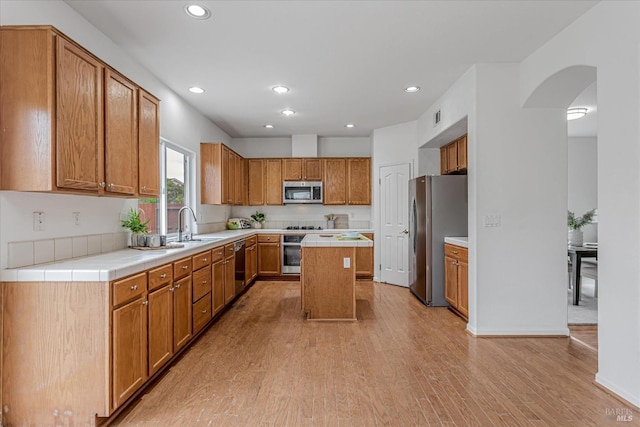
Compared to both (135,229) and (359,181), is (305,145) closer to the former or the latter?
(359,181)

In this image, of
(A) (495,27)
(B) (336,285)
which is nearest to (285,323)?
(B) (336,285)

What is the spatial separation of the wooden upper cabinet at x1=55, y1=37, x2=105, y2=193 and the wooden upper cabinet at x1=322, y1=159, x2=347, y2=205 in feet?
15.0

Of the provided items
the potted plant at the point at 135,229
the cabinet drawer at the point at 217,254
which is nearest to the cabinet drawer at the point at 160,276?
the potted plant at the point at 135,229

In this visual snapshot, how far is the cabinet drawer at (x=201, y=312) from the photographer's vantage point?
3283mm

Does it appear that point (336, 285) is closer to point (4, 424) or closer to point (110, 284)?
point (110, 284)

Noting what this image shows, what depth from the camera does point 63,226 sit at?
2.45 m

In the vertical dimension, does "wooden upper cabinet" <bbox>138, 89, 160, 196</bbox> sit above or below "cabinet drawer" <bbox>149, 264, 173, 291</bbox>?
above

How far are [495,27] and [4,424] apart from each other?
4.21 m

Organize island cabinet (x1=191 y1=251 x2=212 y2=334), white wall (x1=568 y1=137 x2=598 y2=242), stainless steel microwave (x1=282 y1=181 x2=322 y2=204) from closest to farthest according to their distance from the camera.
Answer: island cabinet (x1=191 y1=251 x2=212 y2=334), stainless steel microwave (x1=282 y1=181 x2=322 y2=204), white wall (x1=568 y1=137 x2=598 y2=242)

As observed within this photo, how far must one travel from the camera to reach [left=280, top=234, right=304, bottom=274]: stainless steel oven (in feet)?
20.6

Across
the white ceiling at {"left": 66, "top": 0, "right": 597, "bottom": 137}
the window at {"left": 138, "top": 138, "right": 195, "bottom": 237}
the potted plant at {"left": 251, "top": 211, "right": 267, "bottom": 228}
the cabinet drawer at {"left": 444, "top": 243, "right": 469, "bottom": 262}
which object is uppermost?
the white ceiling at {"left": 66, "top": 0, "right": 597, "bottom": 137}

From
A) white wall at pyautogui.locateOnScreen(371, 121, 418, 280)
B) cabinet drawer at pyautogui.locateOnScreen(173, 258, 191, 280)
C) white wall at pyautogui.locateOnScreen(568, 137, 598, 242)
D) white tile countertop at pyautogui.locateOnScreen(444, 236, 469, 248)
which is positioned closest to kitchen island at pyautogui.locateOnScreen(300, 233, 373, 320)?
white tile countertop at pyautogui.locateOnScreen(444, 236, 469, 248)

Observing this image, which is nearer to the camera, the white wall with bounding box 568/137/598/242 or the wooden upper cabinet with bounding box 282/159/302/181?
the wooden upper cabinet with bounding box 282/159/302/181

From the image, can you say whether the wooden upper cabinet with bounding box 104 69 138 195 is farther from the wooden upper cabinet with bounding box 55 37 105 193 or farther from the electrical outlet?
the electrical outlet
